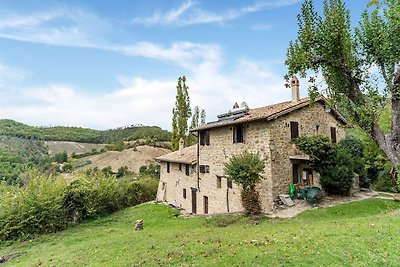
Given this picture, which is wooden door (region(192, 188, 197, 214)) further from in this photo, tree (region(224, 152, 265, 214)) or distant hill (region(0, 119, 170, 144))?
distant hill (region(0, 119, 170, 144))

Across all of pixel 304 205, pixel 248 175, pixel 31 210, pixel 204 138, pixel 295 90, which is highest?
pixel 295 90

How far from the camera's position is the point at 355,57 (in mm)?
9852

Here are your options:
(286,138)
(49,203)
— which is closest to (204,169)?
(286,138)

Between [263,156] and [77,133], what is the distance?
5917cm

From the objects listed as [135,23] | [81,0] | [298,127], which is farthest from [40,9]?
[298,127]

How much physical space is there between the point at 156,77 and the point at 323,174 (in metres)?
17.0

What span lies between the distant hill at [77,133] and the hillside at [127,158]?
4.45 meters

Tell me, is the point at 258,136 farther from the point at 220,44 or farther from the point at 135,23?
the point at 135,23

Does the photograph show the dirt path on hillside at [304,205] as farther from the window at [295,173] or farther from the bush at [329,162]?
the window at [295,173]

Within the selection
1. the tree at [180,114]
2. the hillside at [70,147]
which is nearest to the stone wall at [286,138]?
the tree at [180,114]

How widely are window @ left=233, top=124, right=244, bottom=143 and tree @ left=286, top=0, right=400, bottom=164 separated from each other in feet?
33.3

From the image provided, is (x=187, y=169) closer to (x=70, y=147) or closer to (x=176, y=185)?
(x=176, y=185)

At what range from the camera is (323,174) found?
18734 mm

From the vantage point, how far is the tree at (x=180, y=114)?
124 ft
